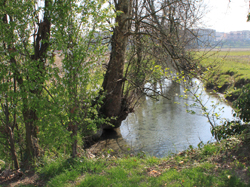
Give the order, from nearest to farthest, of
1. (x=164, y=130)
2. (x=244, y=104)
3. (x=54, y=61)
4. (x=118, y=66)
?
(x=54, y=61) → (x=244, y=104) → (x=118, y=66) → (x=164, y=130)

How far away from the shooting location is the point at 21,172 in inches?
201

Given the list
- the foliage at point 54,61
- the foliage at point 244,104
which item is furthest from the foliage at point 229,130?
the foliage at point 54,61

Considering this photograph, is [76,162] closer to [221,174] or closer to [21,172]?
[21,172]

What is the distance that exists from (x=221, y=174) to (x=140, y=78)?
637 cm

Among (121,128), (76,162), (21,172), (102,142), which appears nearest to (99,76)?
(76,162)

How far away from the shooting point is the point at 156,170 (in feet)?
15.9

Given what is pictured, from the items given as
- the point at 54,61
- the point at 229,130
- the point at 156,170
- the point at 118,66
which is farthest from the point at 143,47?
the point at 156,170

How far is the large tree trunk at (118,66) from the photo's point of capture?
889 centimetres

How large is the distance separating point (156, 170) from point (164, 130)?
614cm

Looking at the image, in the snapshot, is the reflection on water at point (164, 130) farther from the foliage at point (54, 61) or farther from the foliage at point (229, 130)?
the foliage at point (54, 61)

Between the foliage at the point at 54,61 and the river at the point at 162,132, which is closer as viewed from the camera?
the foliage at the point at 54,61

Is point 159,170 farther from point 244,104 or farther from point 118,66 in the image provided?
point 118,66

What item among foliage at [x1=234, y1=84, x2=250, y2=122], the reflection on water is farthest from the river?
foliage at [x1=234, y1=84, x2=250, y2=122]

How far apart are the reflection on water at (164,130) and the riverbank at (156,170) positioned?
2.69m
